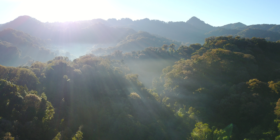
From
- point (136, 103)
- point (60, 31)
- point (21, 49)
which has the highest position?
point (60, 31)

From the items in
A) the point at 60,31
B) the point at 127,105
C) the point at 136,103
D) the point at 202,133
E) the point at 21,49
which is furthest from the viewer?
the point at 60,31

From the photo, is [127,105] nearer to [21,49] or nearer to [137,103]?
[137,103]

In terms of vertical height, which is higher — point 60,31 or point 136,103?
point 60,31

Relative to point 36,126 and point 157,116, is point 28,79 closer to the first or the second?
→ point 36,126

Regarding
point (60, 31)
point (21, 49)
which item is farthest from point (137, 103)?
point (60, 31)

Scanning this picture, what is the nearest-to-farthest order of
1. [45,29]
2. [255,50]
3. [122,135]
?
[122,135]
[255,50]
[45,29]

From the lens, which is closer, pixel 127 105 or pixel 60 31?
pixel 127 105

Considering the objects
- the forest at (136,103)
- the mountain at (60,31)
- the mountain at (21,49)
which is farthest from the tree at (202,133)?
the mountain at (60,31)

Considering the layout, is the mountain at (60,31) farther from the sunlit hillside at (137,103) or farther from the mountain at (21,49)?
the sunlit hillside at (137,103)

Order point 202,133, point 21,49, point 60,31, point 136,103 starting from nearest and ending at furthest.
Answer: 1. point 202,133
2. point 136,103
3. point 21,49
4. point 60,31

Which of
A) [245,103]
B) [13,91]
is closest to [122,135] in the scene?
[13,91]

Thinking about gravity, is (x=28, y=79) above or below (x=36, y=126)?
above
